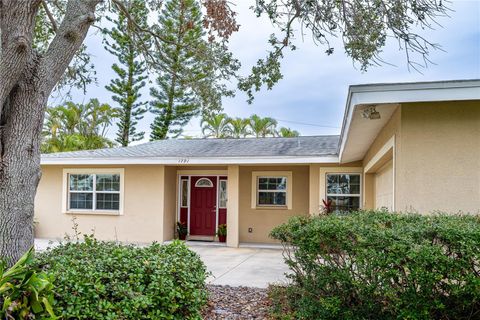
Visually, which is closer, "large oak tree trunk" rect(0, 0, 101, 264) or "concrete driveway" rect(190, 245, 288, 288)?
"large oak tree trunk" rect(0, 0, 101, 264)

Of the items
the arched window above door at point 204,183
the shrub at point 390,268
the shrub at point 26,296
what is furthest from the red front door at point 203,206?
the shrub at point 26,296

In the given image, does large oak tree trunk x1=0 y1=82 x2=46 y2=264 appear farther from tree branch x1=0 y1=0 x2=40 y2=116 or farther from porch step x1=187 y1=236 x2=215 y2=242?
porch step x1=187 y1=236 x2=215 y2=242

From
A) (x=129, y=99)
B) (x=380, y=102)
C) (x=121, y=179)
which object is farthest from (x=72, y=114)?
(x=380, y=102)

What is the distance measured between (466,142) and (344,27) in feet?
11.2

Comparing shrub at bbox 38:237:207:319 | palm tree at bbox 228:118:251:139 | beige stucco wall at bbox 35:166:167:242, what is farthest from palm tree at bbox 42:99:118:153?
shrub at bbox 38:237:207:319

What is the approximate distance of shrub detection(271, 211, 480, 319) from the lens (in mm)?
3846

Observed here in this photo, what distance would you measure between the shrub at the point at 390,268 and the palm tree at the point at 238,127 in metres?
22.6

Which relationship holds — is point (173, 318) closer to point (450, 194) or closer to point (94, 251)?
point (94, 251)

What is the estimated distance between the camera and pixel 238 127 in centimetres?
2750

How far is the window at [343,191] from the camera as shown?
1270cm

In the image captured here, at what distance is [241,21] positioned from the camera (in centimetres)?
939

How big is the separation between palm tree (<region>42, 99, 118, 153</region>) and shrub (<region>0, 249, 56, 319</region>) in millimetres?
19562

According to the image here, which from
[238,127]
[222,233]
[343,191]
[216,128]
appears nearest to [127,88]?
[216,128]

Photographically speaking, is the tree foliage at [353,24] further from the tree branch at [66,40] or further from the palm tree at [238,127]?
the palm tree at [238,127]
